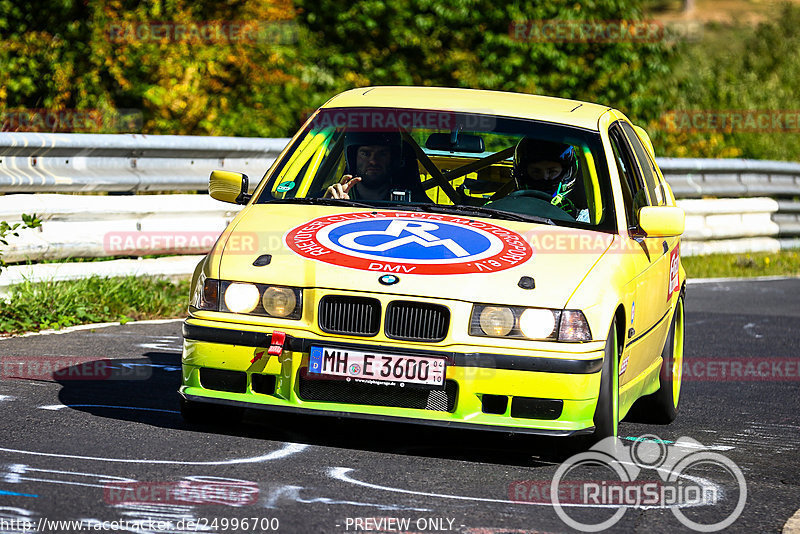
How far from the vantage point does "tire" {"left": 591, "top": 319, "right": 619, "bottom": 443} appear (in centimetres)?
567

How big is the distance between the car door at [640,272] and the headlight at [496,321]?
2.56 feet

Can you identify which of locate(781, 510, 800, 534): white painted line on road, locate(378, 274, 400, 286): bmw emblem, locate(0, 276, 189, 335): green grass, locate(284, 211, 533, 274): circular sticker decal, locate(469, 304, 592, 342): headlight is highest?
locate(284, 211, 533, 274): circular sticker decal

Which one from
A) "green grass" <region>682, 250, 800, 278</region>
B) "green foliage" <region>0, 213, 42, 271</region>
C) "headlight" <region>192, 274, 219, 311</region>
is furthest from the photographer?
"green grass" <region>682, 250, 800, 278</region>

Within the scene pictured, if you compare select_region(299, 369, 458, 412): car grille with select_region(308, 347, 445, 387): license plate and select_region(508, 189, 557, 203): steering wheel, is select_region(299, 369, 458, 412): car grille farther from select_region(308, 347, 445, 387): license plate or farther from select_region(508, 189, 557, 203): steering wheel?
select_region(508, 189, 557, 203): steering wheel

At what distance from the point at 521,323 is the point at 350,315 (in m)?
0.71

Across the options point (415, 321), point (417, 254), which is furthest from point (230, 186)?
point (415, 321)

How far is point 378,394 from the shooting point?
5.52 metres

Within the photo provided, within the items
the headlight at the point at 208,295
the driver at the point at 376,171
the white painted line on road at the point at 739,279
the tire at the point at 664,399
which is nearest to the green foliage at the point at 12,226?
the driver at the point at 376,171

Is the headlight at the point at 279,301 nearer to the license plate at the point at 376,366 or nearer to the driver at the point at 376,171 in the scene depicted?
the license plate at the point at 376,366

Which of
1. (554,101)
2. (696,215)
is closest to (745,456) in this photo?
(554,101)

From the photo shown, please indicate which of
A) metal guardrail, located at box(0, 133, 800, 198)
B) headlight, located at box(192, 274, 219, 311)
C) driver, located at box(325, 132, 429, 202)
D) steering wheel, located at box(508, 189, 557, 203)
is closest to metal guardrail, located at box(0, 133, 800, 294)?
metal guardrail, located at box(0, 133, 800, 198)

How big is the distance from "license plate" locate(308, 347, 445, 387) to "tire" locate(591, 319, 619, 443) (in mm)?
730

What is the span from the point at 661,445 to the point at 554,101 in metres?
1.99

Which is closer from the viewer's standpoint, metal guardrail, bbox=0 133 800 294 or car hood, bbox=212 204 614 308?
car hood, bbox=212 204 614 308
